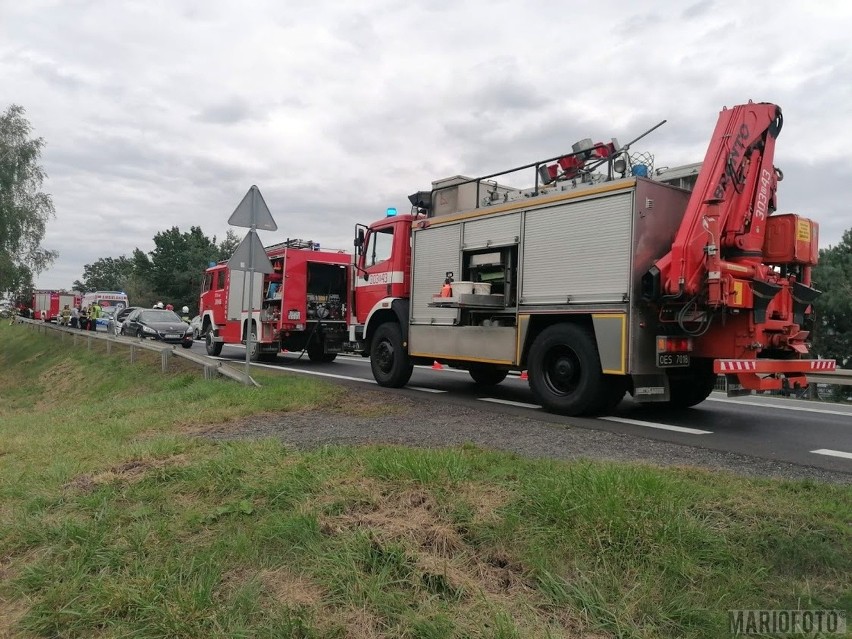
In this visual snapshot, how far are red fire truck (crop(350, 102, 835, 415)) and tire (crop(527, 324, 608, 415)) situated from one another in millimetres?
16

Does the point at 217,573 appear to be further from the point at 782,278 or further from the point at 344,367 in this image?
the point at 344,367

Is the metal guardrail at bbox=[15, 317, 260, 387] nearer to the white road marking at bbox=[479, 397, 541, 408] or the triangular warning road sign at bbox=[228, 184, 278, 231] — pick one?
the triangular warning road sign at bbox=[228, 184, 278, 231]

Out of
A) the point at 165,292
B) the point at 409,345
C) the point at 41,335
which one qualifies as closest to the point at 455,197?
the point at 409,345

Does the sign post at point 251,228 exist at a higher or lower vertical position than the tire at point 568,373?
higher

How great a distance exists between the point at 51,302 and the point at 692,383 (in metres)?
47.9

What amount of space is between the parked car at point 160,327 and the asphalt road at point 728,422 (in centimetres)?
1331

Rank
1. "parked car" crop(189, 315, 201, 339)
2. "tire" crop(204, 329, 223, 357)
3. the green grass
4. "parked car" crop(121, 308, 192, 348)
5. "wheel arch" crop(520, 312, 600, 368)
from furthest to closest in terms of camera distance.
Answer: "parked car" crop(121, 308, 192, 348)
"parked car" crop(189, 315, 201, 339)
"tire" crop(204, 329, 223, 357)
"wheel arch" crop(520, 312, 600, 368)
the green grass

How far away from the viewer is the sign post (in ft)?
28.1

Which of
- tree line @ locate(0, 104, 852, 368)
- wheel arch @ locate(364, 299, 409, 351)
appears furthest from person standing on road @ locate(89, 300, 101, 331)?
wheel arch @ locate(364, 299, 409, 351)

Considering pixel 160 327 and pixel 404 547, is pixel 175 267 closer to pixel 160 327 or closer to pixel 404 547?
pixel 160 327

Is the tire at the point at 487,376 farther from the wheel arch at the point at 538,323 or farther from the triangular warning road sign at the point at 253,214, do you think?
the triangular warning road sign at the point at 253,214

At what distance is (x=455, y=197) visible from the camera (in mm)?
10062

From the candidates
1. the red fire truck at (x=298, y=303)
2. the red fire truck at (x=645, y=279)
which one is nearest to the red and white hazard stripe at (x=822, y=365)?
the red fire truck at (x=645, y=279)

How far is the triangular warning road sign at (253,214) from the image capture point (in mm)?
8531
